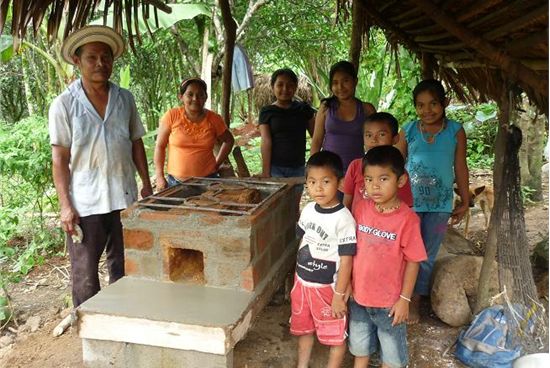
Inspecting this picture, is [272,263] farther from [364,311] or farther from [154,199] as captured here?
[154,199]

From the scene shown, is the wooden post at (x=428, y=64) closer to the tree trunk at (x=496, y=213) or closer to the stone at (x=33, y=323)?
the tree trunk at (x=496, y=213)

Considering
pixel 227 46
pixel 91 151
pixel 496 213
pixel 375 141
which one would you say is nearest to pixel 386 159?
pixel 375 141

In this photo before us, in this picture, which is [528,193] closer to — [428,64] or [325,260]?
[428,64]

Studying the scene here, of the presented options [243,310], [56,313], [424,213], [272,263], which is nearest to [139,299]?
[243,310]

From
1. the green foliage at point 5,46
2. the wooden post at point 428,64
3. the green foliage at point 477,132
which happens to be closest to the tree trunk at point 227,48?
the wooden post at point 428,64

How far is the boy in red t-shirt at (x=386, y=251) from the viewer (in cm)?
229

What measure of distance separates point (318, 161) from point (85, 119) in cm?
→ 141

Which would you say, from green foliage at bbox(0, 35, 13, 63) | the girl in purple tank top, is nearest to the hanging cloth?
green foliage at bbox(0, 35, 13, 63)

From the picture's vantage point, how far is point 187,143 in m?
3.81

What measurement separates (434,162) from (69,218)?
2.11 m

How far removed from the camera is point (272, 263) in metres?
2.66

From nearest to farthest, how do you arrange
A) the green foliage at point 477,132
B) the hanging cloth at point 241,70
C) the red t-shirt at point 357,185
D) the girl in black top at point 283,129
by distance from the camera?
the red t-shirt at point 357,185 → the girl in black top at point 283,129 → the green foliage at point 477,132 → the hanging cloth at point 241,70

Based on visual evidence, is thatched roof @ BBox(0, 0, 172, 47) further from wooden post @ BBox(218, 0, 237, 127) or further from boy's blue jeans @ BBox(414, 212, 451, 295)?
boy's blue jeans @ BBox(414, 212, 451, 295)

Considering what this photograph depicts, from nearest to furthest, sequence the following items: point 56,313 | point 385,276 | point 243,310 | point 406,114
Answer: point 243,310 < point 385,276 < point 56,313 < point 406,114
